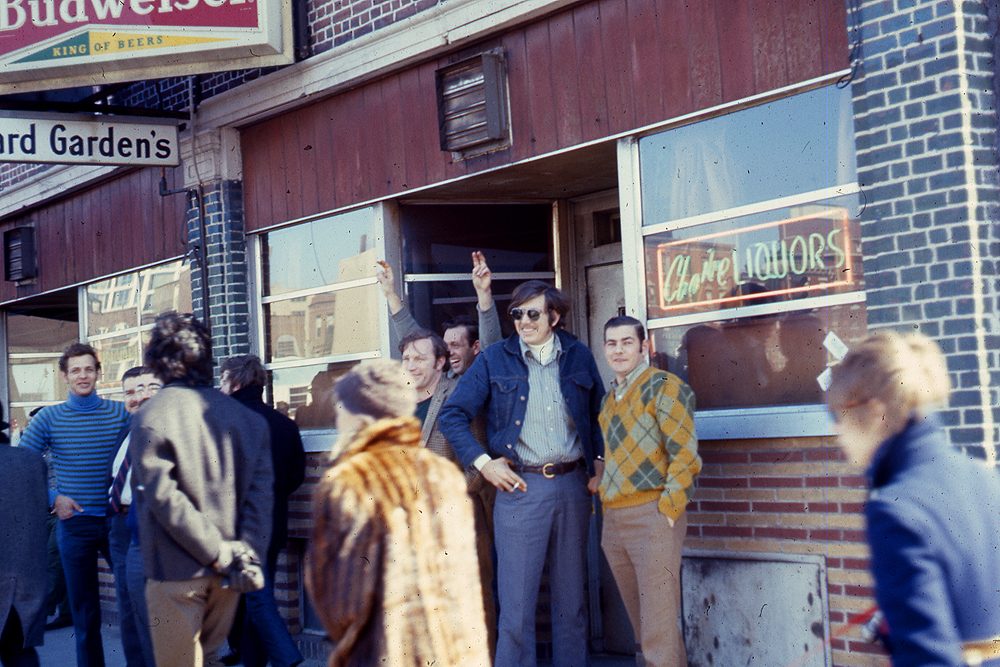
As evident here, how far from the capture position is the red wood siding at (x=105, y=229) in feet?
37.7

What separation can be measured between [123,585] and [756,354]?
3.67 m

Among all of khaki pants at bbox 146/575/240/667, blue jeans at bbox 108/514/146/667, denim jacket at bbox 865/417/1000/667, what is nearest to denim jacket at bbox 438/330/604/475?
blue jeans at bbox 108/514/146/667

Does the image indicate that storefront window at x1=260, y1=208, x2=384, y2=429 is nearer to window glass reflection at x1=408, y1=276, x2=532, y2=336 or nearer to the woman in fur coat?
window glass reflection at x1=408, y1=276, x2=532, y2=336

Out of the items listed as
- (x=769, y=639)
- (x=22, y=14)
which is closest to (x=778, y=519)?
(x=769, y=639)

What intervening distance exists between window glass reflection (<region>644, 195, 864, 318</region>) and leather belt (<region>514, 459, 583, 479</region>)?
1037mm

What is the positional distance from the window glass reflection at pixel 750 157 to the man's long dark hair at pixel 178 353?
9.42ft

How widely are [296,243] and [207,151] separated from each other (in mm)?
1133

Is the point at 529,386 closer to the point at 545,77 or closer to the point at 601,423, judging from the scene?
the point at 601,423

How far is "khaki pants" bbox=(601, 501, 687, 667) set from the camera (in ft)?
21.5

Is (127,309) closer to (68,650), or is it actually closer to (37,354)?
(37,354)

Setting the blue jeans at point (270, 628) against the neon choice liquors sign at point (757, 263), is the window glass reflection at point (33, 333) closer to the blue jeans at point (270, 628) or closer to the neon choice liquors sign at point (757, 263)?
the blue jeans at point (270, 628)

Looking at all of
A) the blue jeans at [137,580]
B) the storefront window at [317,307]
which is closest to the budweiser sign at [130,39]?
the storefront window at [317,307]

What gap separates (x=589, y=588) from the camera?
28.7 feet

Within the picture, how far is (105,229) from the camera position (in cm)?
1247
